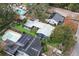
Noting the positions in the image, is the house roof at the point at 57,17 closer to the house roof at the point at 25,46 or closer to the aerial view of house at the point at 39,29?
the aerial view of house at the point at 39,29

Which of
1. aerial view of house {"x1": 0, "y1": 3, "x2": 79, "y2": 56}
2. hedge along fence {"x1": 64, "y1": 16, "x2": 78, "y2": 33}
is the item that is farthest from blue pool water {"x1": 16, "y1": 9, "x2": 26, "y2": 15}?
hedge along fence {"x1": 64, "y1": 16, "x2": 78, "y2": 33}

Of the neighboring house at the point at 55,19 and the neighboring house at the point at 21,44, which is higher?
the neighboring house at the point at 55,19

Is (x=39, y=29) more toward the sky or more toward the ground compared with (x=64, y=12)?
more toward the ground

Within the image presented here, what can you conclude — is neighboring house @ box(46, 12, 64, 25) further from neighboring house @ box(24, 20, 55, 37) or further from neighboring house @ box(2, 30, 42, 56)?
neighboring house @ box(2, 30, 42, 56)

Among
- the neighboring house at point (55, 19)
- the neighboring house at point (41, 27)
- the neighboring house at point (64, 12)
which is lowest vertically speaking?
the neighboring house at point (41, 27)

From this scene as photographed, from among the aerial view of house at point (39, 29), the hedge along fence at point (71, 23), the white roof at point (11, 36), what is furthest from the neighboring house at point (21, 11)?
the hedge along fence at point (71, 23)

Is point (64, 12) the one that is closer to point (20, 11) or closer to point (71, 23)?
point (71, 23)

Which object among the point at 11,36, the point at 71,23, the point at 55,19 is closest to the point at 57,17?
the point at 55,19
